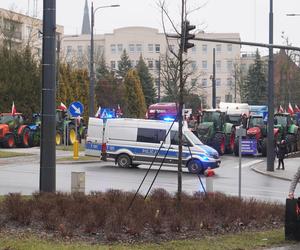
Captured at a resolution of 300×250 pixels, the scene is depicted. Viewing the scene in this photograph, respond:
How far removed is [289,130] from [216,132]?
7.85 m

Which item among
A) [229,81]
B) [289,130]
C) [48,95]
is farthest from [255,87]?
[48,95]

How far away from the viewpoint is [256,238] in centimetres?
971

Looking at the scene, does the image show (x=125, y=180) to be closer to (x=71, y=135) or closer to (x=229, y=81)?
(x=71, y=135)

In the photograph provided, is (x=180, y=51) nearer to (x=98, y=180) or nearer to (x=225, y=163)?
(x=98, y=180)

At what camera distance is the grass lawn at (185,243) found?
27.1 feet

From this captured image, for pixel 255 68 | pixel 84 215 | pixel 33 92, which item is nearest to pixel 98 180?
pixel 84 215

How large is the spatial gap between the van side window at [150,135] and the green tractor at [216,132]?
11.2 metres

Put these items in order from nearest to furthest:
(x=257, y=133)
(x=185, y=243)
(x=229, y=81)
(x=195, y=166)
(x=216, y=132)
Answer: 1. (x=185, y=243)
2. (x=195, y=166)
3. (x=216, y=132)
4. (x=257, y=133)
5. (x=229, y=81)

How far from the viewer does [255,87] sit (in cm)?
9438

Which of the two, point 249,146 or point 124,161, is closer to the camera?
point 124,161

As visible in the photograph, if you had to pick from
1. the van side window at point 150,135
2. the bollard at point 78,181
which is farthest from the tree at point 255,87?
the bollard at point 78,181

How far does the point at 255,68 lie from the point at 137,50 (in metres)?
51.1

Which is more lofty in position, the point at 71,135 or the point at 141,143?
the point at 141,143

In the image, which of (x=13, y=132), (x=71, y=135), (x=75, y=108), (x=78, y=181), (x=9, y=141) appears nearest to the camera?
(x=78, y=181)
